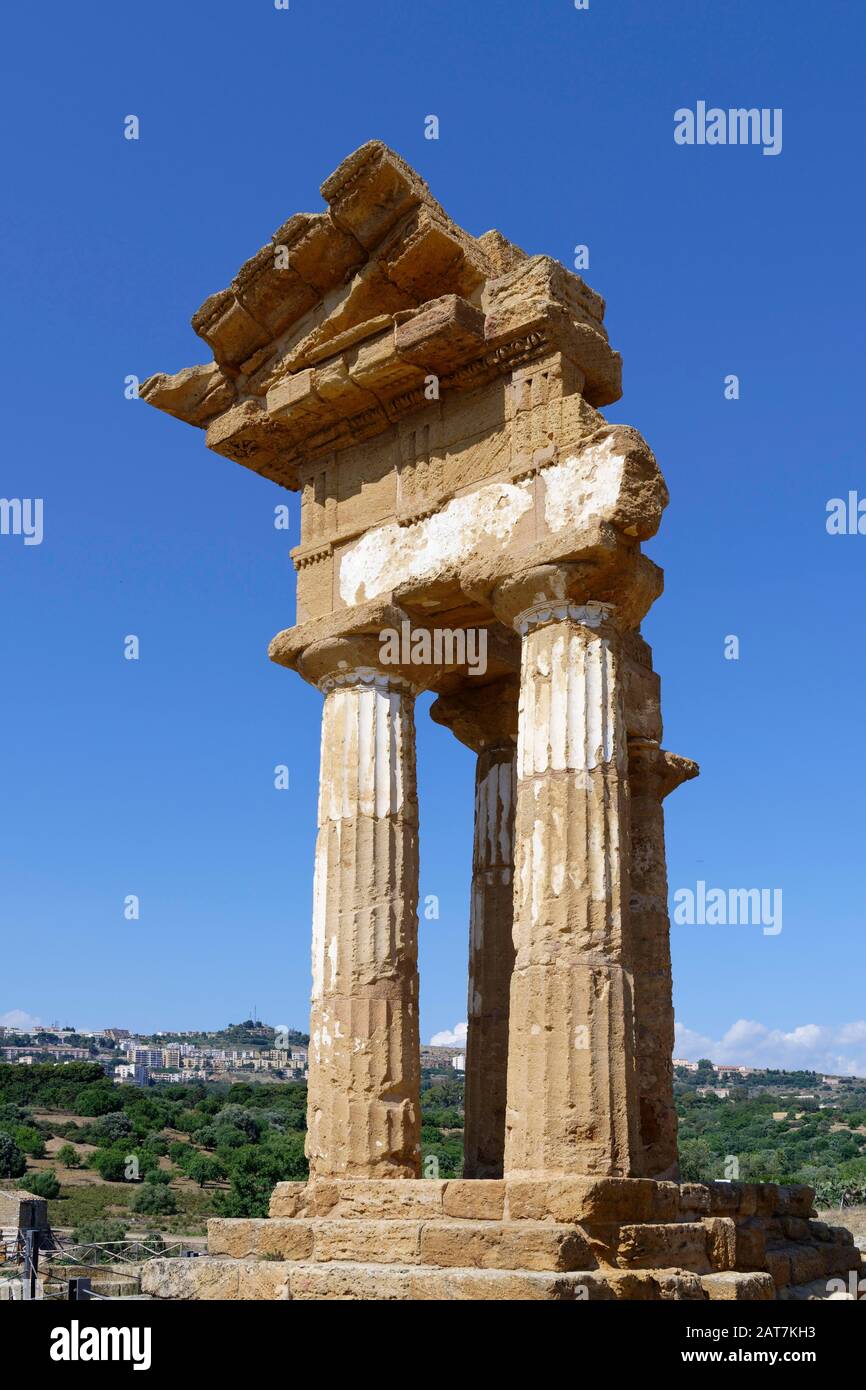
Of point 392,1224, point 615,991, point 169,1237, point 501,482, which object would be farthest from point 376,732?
point 169,1237

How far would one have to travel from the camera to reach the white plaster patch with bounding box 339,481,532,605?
13.0 meters

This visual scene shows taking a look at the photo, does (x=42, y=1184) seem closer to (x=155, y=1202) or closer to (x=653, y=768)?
(x=155, y=1202)

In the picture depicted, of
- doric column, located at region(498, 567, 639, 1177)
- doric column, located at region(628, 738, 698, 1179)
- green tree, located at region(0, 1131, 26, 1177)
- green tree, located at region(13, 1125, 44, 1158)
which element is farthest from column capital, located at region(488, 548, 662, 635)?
green tree, located at region(13, 1125, 44, 1158)

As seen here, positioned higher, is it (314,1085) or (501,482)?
(501,482)

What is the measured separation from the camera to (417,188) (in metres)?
13.8

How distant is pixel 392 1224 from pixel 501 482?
6498mm

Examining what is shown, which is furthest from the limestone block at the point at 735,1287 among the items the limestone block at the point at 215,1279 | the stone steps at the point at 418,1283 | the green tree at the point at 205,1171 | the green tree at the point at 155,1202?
the green tree at the point at 205,1171

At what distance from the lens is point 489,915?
15.3m

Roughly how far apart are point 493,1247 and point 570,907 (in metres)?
2.78

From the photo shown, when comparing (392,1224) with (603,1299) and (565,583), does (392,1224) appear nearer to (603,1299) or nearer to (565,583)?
(603,1299)

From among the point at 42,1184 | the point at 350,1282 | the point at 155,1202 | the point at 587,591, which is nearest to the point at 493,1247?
the point at 350,1282

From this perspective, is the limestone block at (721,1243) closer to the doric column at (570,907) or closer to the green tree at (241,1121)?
the doric column at (570,907)

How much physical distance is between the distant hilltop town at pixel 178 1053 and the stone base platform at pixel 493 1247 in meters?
90.2

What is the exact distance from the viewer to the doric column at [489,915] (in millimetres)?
14836
